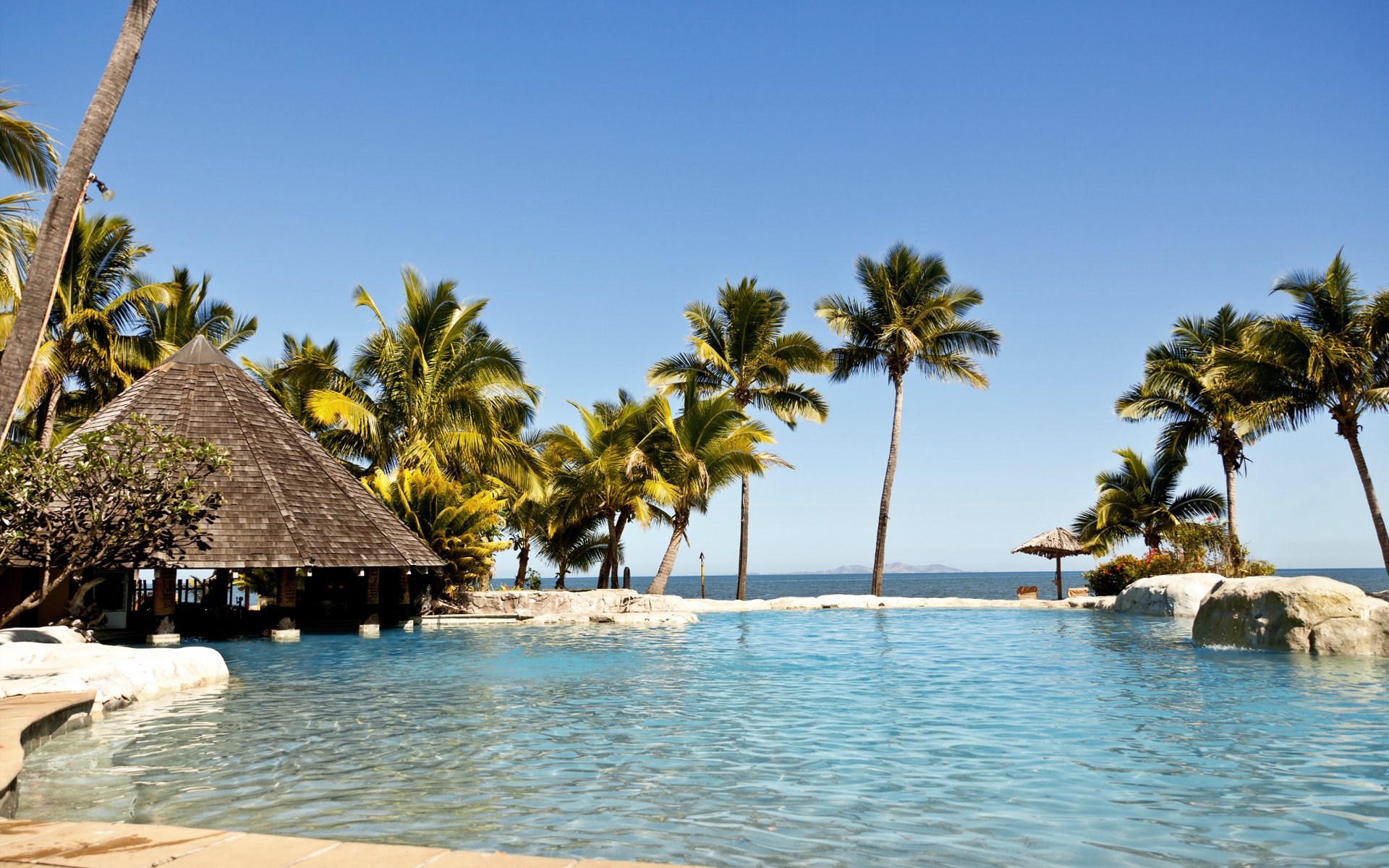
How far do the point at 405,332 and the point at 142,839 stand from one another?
20157 mm

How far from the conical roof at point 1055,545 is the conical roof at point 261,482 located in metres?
21.9

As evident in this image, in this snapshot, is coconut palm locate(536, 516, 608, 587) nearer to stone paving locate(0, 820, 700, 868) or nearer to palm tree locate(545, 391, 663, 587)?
palm tree locate(545, 391, 663, 587)

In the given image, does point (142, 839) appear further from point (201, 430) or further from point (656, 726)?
point (201, 430)

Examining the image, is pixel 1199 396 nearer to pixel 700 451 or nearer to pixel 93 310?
pixel 700 451

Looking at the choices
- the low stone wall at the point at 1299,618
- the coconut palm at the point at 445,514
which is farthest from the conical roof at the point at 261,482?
the low stone wall at the point at 1299,618

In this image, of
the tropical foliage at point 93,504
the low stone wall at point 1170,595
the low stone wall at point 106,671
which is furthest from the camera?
the low stone wall at point 1170,595

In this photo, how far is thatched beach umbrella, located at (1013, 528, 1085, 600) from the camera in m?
31.2

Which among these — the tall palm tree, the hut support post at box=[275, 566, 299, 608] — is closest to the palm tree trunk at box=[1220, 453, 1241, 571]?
the hut support post at box=[275, 566, 299, 608]

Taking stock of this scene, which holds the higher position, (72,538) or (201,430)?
(201,430)

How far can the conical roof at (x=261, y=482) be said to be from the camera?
15.0 metres

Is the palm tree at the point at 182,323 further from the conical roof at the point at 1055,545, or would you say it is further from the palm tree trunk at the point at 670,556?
the conical roof at the point at 1055,545

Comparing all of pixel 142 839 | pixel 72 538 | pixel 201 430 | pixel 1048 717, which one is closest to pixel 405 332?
pixel 201 430

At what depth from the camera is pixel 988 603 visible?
1058 inches

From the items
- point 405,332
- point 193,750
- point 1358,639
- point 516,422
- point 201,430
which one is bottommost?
point 193,750
